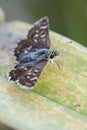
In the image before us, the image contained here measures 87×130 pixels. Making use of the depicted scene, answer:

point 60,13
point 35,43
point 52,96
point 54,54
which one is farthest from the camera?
point 60,13

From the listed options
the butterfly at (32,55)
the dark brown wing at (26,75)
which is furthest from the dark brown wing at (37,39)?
the dark brown wing at (26,75)

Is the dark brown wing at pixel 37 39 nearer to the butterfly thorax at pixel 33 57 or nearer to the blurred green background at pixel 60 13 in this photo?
the butterfly thorax at pixel 33 57

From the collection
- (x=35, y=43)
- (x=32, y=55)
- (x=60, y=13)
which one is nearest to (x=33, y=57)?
(x=32, y=55)

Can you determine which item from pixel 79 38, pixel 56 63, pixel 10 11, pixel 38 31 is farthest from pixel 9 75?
pixel 10 11

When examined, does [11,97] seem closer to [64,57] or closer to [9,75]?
[9,75]

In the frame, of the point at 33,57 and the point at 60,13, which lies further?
the point at 60,13

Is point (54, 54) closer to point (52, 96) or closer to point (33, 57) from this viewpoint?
point (33, 57)
